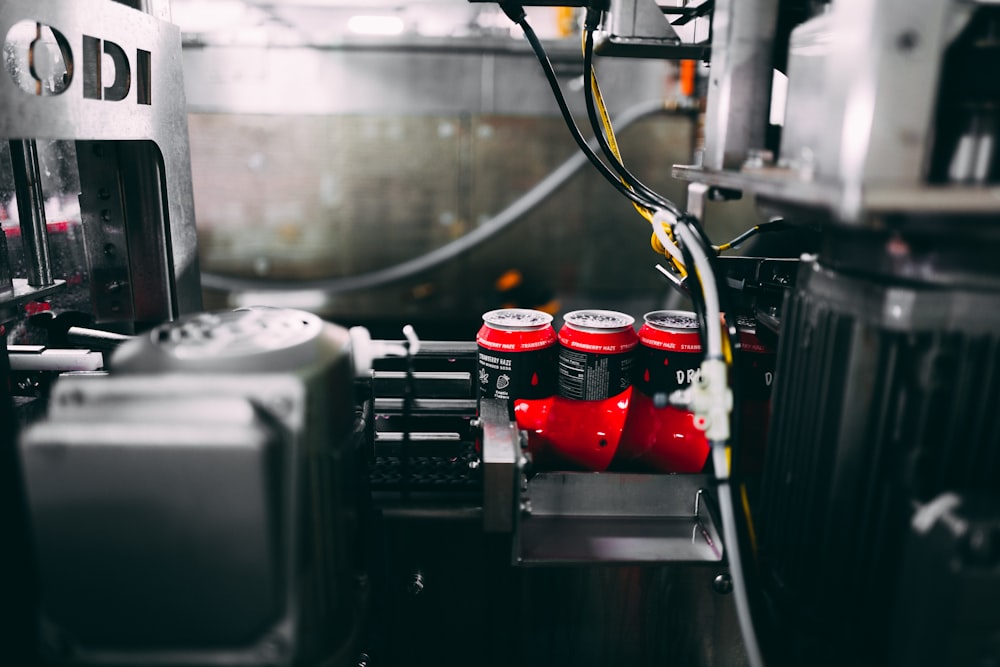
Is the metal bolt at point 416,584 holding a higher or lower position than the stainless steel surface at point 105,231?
lower

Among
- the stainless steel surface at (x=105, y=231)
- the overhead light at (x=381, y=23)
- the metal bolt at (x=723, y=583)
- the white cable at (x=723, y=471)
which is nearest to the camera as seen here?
the white cable at (x=723, y=471)

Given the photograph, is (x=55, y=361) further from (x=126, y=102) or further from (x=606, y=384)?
(x=606, y=384)

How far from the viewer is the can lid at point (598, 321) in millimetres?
1103

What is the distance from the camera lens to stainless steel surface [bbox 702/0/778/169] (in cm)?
94

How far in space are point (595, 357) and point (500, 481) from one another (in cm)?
28

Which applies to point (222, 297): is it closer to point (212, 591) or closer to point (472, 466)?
point (472, 466)

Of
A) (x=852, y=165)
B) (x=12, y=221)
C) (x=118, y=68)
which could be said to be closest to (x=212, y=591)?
(x=852, y=165)

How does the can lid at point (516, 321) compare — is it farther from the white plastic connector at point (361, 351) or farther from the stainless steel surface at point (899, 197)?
the stainless steel surface at point (899, 197)

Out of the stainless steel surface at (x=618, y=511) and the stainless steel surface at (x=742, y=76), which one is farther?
the stainless steel surface at (x=618, y=511)

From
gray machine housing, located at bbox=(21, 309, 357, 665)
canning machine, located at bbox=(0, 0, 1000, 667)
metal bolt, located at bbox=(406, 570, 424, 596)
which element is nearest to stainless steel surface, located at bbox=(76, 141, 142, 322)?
canning machine, located at bbox=(0, 0, 1000, 667)

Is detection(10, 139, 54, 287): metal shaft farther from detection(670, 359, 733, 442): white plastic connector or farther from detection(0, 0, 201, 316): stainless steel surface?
detection(670, 359, 733, 442): white plastic connector

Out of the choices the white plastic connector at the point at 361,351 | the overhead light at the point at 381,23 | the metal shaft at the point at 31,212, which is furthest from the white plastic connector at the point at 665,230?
the overhead light at the point at 381,23

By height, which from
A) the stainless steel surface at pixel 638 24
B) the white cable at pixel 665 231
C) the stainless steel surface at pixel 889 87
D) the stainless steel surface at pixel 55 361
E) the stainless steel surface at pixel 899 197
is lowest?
the stainless steel surface at pixel 55 361

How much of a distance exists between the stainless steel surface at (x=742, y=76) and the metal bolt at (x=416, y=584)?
797 millimetres
